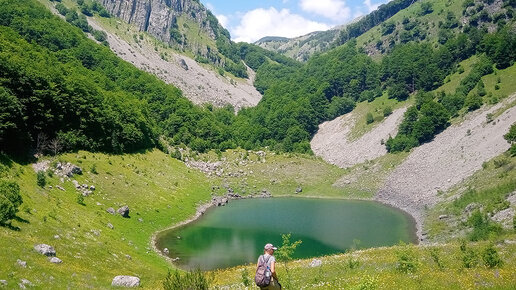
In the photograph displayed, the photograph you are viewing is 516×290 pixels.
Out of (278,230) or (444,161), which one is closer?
(278,230)

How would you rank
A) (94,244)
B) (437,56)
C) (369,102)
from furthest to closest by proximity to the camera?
(369,102) < (437,56) < (94,244)

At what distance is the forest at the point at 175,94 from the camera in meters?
60.8

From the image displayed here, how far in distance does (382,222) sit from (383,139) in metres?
52.0

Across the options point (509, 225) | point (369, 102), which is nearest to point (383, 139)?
point (369, 102)

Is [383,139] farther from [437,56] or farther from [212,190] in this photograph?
[212,190]

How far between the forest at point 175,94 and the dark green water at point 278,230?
26.3 m

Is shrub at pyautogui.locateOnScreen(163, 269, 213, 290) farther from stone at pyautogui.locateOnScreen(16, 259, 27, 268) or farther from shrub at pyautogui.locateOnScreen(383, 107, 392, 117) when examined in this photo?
shrub at pyautogui.locateOnScreen(383, 107, 392, 117)

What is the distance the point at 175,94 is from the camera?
132 m

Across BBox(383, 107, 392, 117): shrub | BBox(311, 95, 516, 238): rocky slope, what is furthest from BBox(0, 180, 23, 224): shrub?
BBox(383, 107, 392, 117): shrub

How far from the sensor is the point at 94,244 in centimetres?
3834

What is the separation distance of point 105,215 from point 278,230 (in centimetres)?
2729

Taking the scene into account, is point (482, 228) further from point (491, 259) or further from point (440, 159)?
point (440, 159)

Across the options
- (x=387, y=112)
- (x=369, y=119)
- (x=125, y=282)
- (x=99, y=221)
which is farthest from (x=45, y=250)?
(x=387, y=112)

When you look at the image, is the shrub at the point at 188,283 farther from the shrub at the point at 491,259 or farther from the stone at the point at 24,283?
the shrub at the point at 491,259
